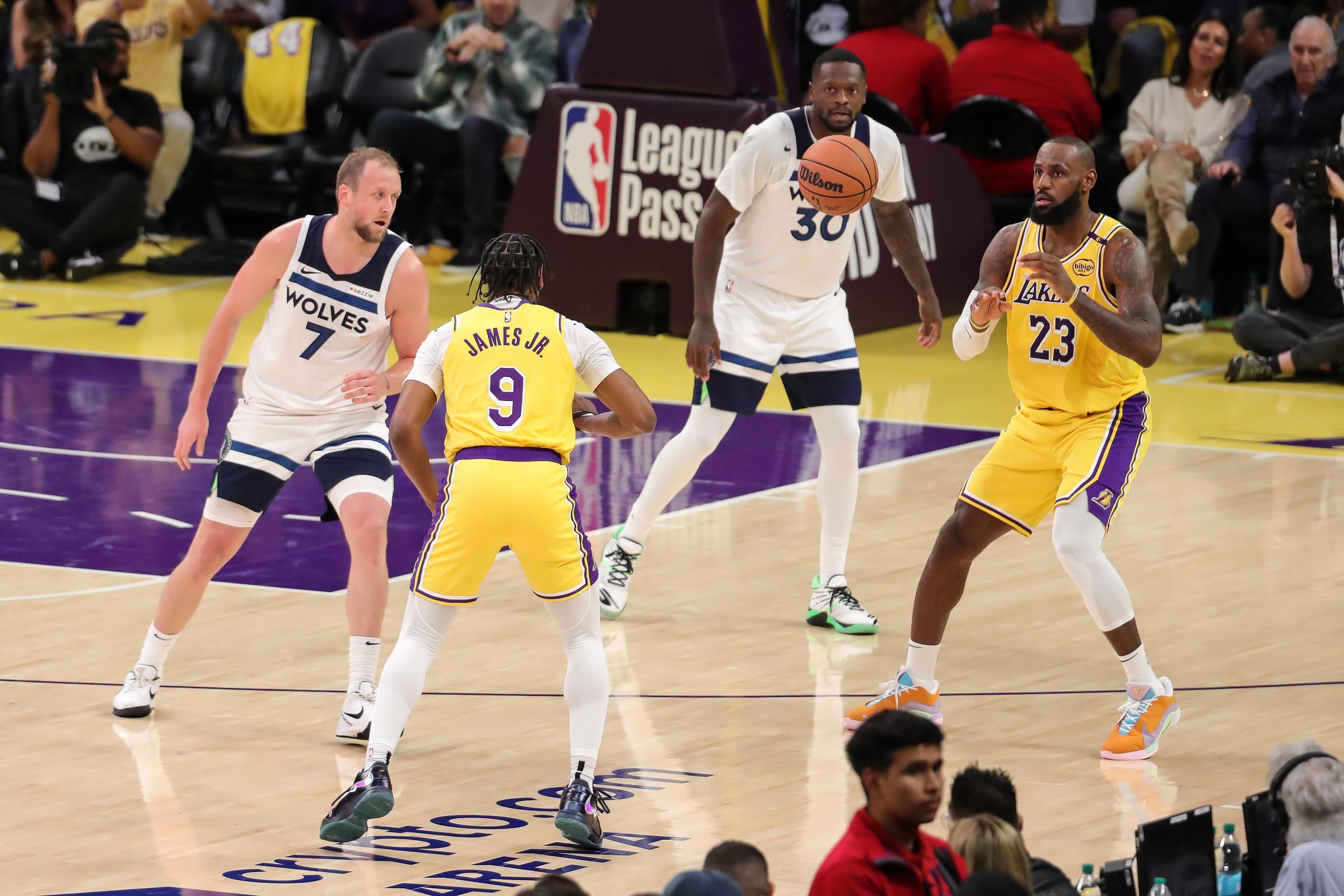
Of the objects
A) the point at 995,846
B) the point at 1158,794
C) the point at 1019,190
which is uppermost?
the point at 1019,190

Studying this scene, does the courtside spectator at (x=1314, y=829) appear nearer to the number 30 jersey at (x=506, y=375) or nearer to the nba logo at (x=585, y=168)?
the number 30 jersey at (x=506, y=375)

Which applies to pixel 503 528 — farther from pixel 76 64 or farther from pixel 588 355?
pixel 76 64

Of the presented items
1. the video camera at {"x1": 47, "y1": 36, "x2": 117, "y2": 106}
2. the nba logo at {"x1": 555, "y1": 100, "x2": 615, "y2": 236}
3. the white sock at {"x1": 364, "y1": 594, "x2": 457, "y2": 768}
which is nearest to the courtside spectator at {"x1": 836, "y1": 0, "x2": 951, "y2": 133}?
the nba logo at {"x1": 555, "y1": 100, "x2": 615, "y2": 236}

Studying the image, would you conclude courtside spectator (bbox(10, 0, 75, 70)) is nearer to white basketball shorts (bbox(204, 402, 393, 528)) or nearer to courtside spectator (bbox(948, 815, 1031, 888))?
white basketball shorts (bbox(204, 402, 393, 528))

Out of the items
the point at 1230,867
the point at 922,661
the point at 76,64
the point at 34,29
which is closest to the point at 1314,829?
the point at 1230,867

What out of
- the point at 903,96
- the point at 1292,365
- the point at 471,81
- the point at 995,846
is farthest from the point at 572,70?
the point at 995,846

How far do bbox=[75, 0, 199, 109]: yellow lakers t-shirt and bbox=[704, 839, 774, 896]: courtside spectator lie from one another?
14.5 m

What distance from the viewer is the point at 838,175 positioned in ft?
27.5

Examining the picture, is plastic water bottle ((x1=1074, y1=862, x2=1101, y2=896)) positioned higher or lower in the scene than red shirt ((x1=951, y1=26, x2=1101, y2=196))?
lower

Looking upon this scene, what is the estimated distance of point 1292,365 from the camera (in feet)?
44.8

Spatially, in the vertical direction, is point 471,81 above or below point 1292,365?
above

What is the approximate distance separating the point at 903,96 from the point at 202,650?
8555mm

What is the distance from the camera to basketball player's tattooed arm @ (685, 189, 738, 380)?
28.2ft

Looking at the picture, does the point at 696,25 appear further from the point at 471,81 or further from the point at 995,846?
the point at 995,846
